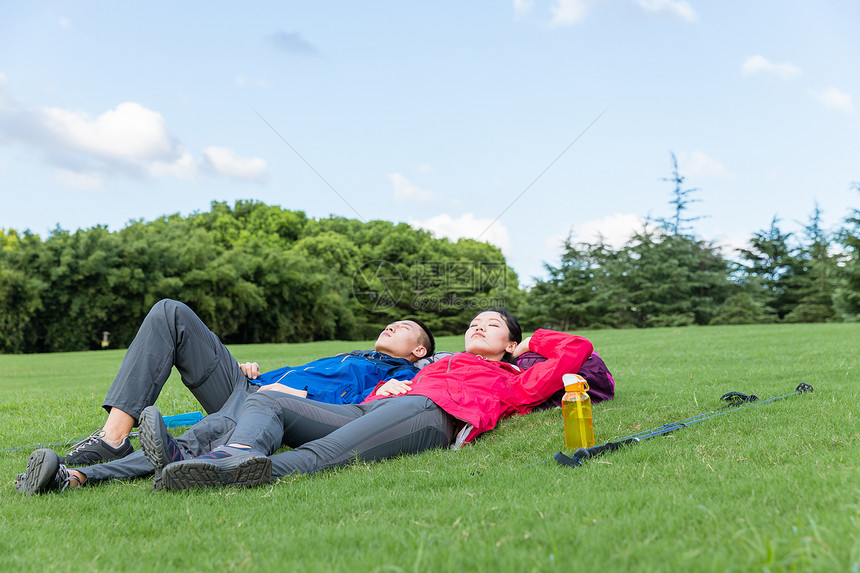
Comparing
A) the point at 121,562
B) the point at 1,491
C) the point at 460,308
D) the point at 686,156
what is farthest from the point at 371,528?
the point at 460,308

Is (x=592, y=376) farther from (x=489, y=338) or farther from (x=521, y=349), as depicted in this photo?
(x=489, y=338)

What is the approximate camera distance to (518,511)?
6.79ft

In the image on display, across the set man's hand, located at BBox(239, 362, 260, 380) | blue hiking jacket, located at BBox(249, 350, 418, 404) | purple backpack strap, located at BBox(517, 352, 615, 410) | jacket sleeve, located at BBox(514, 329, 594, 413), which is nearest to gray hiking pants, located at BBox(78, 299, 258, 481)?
man's hand, located at BBox(239, 362, 260, 380)

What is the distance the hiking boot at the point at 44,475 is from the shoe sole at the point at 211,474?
54 cm

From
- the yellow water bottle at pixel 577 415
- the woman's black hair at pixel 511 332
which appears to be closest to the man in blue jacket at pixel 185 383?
the woman's black hair at pixel 511 332

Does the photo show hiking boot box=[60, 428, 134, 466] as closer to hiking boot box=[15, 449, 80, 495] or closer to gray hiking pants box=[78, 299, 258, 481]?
gray hiking pants box=[78, 299, 258, 481]

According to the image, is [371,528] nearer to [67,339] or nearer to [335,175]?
[335,175]

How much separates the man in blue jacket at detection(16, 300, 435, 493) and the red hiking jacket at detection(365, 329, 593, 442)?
0.38 m

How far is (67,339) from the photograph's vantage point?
25453mm

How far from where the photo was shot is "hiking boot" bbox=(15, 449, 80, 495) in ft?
8.71

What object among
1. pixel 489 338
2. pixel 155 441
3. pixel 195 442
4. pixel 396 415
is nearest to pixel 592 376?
pixel 489 338

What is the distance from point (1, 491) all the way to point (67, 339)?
2649cm

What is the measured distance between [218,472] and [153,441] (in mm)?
321

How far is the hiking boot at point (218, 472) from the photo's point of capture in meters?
2.56
